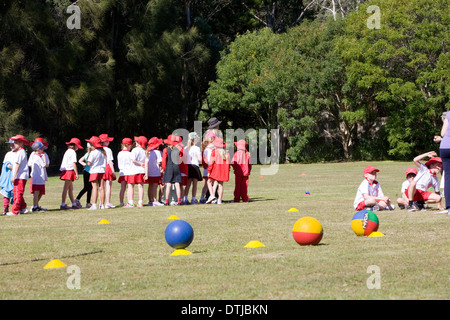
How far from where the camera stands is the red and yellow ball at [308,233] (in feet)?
30.3

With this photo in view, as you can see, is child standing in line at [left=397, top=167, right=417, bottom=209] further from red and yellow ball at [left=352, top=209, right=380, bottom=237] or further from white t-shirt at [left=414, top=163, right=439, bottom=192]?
red and yellow ball at [left=352, top=209, right=380, bottom=237]

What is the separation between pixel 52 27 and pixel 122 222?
94.7 ft

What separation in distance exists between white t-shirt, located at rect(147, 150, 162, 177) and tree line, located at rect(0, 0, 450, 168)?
20.0 meters

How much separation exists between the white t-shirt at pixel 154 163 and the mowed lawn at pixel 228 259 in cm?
340

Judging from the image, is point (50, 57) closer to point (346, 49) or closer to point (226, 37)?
point (346, 49)

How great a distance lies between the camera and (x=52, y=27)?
39.7 metres

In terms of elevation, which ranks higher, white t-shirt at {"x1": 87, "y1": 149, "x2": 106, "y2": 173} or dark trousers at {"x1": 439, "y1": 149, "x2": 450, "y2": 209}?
white t-shirt at {"x1": 87, "y1": 149, "x2": 106, "y2": 173}

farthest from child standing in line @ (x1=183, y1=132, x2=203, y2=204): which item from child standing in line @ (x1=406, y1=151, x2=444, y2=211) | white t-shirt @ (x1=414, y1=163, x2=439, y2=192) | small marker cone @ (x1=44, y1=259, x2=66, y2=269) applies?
small marker cone @ (x1=44, y1=259, x2=66, y2=269)

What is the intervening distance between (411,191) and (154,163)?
6.92 meters

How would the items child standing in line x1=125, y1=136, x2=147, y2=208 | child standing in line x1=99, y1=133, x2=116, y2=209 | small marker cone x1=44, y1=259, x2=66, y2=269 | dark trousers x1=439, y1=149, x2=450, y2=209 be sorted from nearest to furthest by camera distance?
small marker cone x1=44, y1=259, x2=66, y2=269 → dark trousers x1=439, y1=149, x2=450, y2=209 → child standing in line x1=99, y1=133, x2=116, y2=209 → child standing in line x1=125, y1=136, x2=147, y2=208

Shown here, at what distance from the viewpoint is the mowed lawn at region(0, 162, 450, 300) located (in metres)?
6.47

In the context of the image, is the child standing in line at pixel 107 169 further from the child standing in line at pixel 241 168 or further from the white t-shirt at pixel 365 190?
the white t-shirt at pixel 365 190

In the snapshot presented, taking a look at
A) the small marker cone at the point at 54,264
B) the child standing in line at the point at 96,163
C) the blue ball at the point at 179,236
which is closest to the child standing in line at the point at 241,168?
the child standing in line at the point at 96,163
